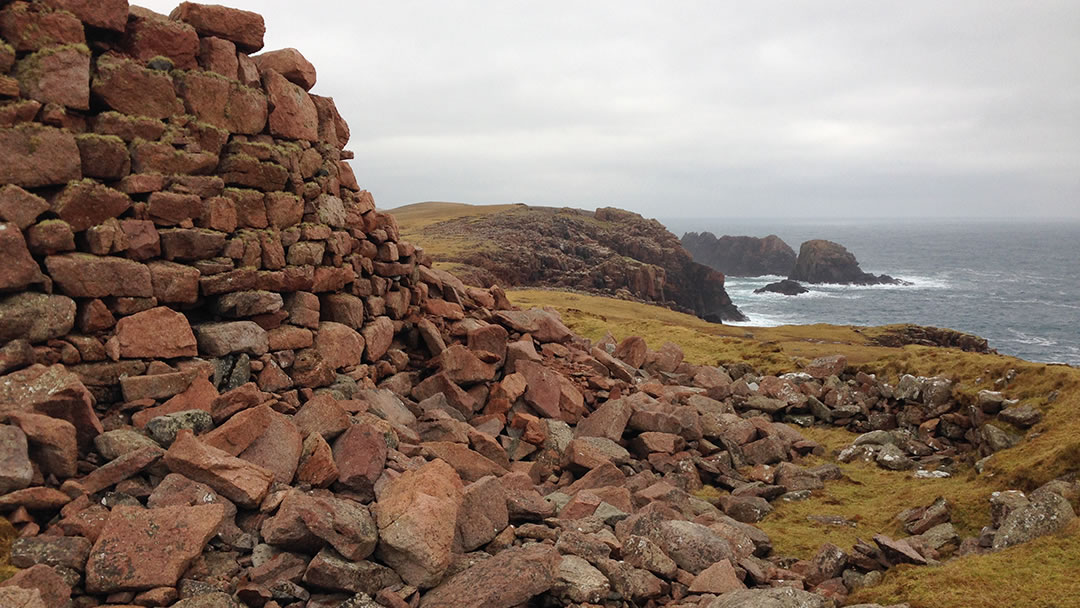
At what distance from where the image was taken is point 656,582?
363 inches

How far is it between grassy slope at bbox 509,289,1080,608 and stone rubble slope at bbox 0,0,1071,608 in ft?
2.33

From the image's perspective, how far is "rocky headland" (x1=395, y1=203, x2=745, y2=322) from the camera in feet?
227

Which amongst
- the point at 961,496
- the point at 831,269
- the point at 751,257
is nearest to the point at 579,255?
the point at 961,496

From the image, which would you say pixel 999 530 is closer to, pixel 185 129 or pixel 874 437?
pixel 874 437

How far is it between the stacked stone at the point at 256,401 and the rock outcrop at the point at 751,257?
14587 centimetres

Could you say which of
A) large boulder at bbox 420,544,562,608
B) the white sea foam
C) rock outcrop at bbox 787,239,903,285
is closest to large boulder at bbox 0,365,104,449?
large boulder at bbox 420,544,562,608

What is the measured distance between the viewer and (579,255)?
80.8 metres

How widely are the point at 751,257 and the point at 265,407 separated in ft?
521

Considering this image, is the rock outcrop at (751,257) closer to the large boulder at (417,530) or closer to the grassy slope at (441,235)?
the grassy slope at (441,235)

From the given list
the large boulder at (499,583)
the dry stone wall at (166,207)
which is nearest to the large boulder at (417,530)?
the large boulder at (499,583)

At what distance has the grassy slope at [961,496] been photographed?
8.84 m

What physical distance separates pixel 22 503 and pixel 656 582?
7557 millimetres

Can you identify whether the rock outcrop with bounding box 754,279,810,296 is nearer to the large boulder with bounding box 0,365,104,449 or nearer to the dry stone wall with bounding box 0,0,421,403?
the dry stone wall with bounding box 0,0,421,403

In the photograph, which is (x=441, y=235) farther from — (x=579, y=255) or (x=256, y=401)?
(x=256, y=401)
